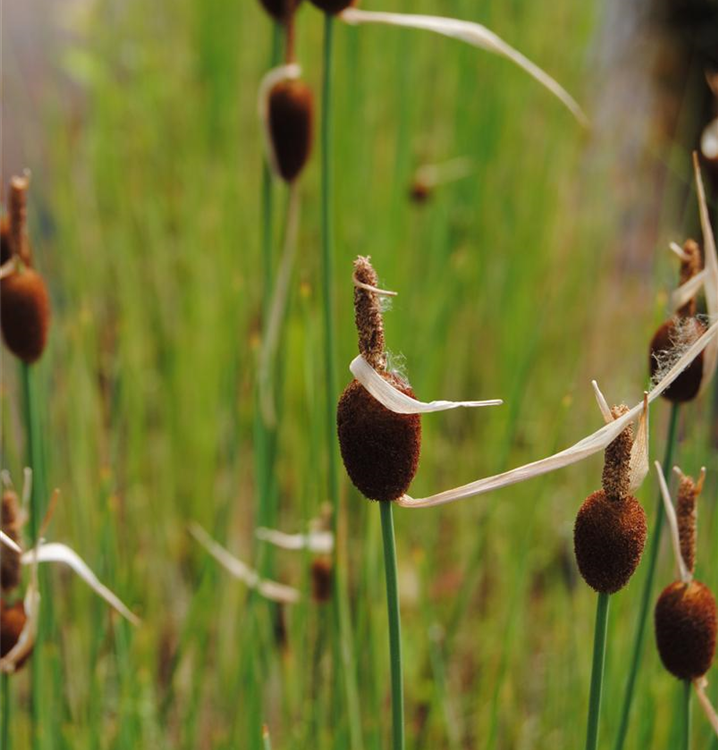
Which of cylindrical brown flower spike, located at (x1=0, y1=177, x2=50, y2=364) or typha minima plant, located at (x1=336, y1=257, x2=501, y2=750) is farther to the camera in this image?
cylindrical brown flower spike, located at (x1=0, y1=177, x2=50, y2=364)

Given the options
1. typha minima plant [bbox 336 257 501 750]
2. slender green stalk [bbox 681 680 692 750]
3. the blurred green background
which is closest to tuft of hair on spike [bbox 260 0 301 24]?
the blurred green background

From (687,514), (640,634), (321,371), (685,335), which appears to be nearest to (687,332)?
(685,335)

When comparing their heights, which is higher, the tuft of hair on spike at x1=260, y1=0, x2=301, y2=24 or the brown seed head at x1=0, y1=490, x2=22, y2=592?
the tuft of hair on spike at x1=260, y1=0, x2=301, y2=24

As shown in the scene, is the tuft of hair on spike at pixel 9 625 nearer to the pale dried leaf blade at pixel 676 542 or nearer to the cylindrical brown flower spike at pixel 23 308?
the cylindrical brown flower spike at pixel 23 308

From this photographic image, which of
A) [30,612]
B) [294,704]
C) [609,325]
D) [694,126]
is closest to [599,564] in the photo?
[30,612]

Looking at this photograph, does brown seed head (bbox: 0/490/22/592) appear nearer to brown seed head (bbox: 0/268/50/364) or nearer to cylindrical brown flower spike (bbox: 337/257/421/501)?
brown seed head (bbox: 0/268/50/364)

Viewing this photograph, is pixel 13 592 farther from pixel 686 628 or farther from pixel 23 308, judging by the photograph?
pixel 686 628

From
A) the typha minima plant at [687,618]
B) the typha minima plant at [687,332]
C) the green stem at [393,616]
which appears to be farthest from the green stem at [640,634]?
the green stem at [393,616]
